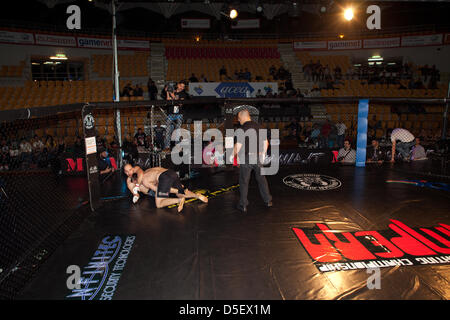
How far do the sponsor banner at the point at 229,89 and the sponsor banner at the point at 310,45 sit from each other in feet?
21.1

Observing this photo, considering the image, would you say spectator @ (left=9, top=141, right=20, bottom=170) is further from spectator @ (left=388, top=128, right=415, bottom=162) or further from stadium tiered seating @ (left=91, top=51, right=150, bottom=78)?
spectator @ (left=388, top=128, right=415, bottom=162)

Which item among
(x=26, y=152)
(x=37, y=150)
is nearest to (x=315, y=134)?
(x=37, y=150)

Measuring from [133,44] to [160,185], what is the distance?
15.6 m

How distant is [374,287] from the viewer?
10.1 feet

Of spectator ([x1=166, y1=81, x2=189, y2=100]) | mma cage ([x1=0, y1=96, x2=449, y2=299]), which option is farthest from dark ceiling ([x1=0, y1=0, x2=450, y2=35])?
spectator ([x1=166, y1=81, x2=189, y2=100])

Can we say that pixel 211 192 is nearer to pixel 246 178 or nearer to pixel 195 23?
pixel 246 178

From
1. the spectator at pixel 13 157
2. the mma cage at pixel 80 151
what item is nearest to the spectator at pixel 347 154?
the mma cage at pixel 80 151

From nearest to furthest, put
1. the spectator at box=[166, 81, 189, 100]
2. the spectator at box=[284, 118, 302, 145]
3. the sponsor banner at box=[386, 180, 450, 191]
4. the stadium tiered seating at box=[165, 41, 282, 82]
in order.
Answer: the sponsor banner at box=[386, 180, 450, 191] < the spectator at box=[166, 81, 189, 100] < the spectator at box=[284, 118, 302, 145] < the stadium tiered seating at box=[165, 41, 282, 82]

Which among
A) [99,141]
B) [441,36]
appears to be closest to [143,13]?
[99,141]

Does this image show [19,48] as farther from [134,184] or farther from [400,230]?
[400,230]

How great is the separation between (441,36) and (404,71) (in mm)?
2739

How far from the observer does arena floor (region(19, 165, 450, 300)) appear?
3.08 metres

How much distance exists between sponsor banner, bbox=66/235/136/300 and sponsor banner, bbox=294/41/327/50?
18.6 metres

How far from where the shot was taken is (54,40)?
16031 mm
